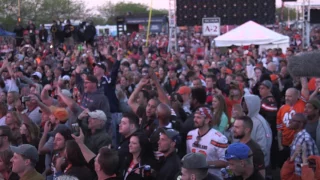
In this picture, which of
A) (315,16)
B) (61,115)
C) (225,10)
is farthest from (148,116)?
(315,16)

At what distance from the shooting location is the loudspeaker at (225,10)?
24.7m

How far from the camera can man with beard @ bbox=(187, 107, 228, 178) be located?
19.7 ft

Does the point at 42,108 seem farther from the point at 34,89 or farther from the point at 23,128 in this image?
the point at 34,89

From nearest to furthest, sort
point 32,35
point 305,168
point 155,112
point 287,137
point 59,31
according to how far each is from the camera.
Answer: point 305,168 → point 155,112 → point 287,137 → point 59,31 → point 32,35

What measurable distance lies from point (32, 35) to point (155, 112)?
16619 mm

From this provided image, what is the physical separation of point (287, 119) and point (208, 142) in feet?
8.12

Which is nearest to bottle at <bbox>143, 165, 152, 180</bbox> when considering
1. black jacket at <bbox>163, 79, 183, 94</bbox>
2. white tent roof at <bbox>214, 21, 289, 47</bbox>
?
black jacket at <bbox>163, 79, 183, 94</bbox>

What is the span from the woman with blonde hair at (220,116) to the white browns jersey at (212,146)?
1102mm

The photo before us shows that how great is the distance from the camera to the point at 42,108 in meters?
8.39

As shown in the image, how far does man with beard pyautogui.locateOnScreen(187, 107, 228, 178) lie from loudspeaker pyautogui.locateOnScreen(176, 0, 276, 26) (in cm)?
1867

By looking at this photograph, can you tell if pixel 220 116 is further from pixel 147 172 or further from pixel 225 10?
pixel 225 10

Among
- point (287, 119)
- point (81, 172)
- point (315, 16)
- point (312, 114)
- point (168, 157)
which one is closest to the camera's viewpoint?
point (81, 172)

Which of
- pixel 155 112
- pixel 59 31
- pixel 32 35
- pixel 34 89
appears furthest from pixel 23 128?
pixel 32 35

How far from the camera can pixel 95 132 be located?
680 cm
